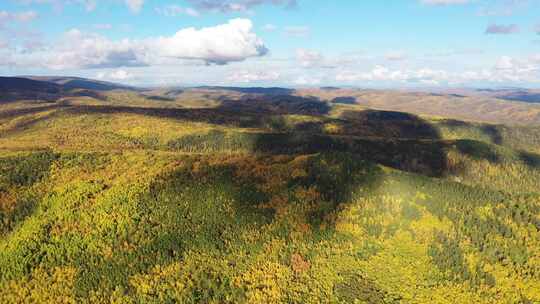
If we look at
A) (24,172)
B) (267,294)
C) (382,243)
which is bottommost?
(267,294)

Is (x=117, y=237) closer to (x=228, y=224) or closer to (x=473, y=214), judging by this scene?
(x=228, y=224)

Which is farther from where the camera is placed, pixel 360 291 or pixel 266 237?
pixel 266 237

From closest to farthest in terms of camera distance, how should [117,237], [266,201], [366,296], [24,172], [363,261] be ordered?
[366,296] → [363,261] → [117,237] → [266,201] → [24,172]

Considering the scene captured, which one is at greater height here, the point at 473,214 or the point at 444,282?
the point at 473,214

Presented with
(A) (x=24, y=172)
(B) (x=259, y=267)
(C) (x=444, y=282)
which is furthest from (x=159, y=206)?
(C) (x=444, y=282)

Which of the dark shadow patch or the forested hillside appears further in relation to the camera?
the forested hillside

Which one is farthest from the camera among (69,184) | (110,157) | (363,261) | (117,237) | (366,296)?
(110,157)

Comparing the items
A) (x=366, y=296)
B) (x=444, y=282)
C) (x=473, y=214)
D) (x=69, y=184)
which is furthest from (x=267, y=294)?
(x=69, y=184)

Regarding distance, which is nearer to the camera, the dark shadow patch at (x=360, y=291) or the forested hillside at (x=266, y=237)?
the dark shadow patch at (x=360, y=291)

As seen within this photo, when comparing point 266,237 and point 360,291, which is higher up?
point 266,237

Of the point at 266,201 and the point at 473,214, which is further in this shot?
the point at 266,201
